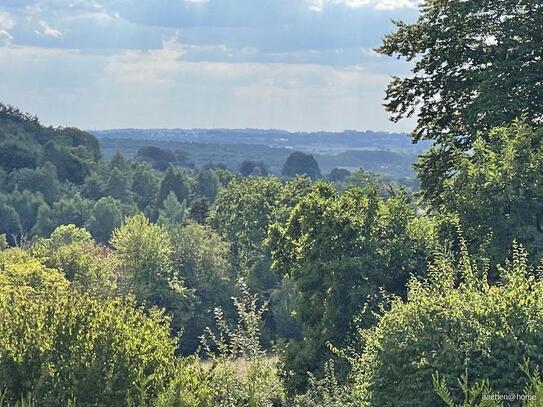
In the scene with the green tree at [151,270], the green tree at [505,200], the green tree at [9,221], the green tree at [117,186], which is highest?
the green tree at [505,200]

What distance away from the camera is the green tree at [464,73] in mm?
23438

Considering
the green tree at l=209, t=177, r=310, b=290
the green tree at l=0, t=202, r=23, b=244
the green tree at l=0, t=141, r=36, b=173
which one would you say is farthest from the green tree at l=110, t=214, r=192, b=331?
the green tree at l=0, t=141, r=36, b=173

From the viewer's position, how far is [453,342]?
505 inches

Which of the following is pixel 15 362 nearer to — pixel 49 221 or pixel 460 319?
pixel 460 319

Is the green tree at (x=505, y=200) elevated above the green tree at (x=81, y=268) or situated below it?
above

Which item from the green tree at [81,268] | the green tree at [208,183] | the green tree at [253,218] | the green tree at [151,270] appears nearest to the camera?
the green tree at [81,268]

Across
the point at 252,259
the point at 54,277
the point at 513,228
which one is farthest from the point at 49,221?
the point at 513,228

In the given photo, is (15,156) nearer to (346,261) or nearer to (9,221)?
(9,221)

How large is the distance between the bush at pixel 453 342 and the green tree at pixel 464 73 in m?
9.76

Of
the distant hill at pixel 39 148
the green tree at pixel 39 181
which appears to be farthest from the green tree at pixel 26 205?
the distant hill at pixel 39 148

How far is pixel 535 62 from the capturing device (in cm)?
2391

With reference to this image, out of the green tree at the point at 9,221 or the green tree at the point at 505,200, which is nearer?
the green tree at the point at 505,200

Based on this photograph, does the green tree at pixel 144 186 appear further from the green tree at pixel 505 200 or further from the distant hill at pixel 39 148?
the green tree at pixel 505 200

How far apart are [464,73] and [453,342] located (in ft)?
45.6
